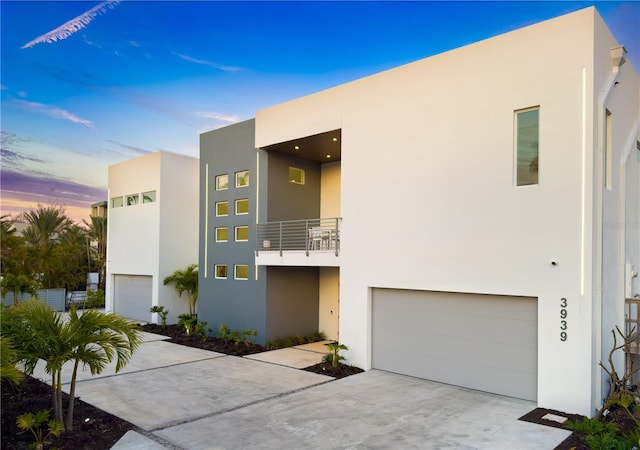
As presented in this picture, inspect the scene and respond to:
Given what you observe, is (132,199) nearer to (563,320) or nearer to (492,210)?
(492,210)

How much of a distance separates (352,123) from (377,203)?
8.11 feet

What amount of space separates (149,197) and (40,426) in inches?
585

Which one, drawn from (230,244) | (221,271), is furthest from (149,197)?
(230,244)

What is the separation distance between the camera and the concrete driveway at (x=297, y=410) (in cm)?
676

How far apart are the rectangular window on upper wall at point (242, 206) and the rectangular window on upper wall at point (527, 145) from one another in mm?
9391

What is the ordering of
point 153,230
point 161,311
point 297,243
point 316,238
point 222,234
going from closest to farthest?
point 316,238, point 297,243, point 222,234, point 161,311, point 153,230

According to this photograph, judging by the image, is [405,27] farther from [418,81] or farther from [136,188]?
[136,188]

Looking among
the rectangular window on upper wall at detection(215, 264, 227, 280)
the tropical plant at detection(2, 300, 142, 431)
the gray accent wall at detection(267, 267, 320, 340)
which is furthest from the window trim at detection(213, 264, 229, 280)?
the tropical plant at detection(2, 300, 142, 431)

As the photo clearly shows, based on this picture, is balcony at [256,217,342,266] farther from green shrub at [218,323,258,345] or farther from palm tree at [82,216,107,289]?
palm tree at [82,216,107,289]

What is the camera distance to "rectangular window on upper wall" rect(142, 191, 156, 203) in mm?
20141

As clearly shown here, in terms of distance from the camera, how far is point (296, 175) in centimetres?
1594

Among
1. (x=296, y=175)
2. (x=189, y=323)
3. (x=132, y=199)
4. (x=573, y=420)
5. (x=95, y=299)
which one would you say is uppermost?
(x=296, y=175)

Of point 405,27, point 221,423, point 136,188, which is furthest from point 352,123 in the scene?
point 136,188

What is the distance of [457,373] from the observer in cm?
983
